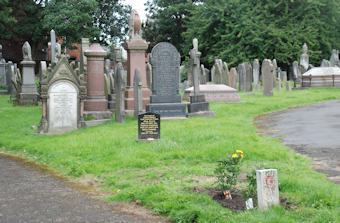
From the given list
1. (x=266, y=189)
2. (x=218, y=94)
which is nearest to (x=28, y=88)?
(x=218, y=94)

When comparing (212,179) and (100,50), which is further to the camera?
(100,50)

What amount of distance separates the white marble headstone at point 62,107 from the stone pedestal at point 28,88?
8.40 metres

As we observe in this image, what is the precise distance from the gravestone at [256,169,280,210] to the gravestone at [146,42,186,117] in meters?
9.45

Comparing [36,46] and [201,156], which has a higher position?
[36,46]

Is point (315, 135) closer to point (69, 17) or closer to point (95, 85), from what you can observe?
point (95, 85)

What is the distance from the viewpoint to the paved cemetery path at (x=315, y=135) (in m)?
7.02

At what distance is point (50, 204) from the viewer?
18.5ft

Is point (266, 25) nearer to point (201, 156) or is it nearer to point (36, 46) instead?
point (36, 46)

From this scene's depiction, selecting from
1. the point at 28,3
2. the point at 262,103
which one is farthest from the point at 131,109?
the point at 28,3

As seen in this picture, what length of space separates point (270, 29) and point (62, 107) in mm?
30576

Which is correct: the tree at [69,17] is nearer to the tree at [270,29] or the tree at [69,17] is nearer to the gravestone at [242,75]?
the tree at [270,29]

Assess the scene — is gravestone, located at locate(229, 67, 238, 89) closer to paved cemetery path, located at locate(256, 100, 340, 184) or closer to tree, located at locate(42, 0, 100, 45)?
paved cemetery path, located at locate(256, 100, 340, 184)

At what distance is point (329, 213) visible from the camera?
443cm

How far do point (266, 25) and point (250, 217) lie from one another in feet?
127
